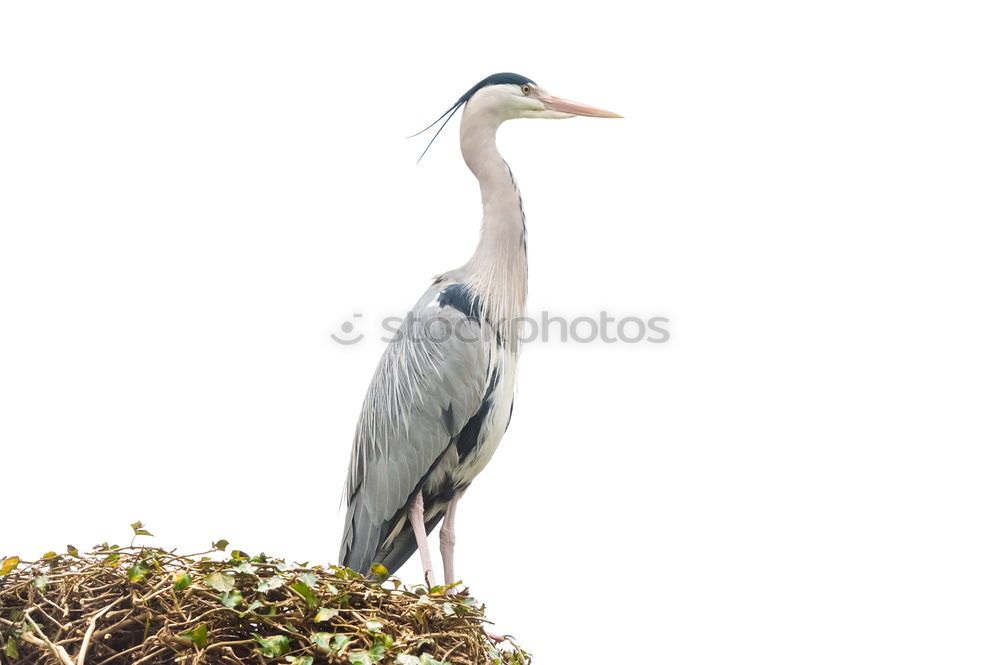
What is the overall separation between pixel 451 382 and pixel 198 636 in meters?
1.51

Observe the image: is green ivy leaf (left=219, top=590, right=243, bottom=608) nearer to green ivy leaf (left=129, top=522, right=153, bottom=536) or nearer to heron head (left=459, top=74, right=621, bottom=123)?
green ivy leaf (left=129, top=522, right=153, bottom=536)

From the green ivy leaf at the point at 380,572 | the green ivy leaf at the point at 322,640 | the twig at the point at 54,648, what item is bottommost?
the twig at the point at 54,648

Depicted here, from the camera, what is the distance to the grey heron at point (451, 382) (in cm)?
358

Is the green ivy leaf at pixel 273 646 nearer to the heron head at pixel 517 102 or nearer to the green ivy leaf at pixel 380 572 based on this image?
the green ivy leaf at pixel 380 572

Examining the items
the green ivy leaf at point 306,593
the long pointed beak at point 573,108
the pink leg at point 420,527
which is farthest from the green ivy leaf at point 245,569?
the long pointed beak at point 573,108

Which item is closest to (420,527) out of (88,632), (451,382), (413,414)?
(413,414)

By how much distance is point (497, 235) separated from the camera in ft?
12.2

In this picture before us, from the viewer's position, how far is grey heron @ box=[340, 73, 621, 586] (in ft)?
11.7

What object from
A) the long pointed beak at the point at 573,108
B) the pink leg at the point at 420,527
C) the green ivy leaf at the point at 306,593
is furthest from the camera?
the long pointed beak at the point at 573,108

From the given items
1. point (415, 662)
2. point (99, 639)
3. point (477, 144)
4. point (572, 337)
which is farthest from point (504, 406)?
point (99, 639)

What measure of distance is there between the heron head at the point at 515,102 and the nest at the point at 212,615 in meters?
2.04

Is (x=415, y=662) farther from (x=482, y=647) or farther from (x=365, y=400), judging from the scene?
(x=365, y=400)

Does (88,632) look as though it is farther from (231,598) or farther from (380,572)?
(380,572)

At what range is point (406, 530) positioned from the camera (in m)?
3.74
